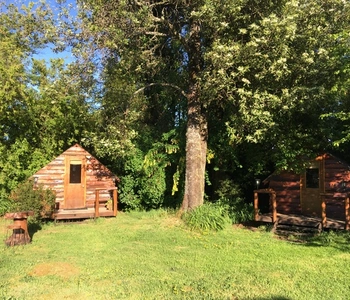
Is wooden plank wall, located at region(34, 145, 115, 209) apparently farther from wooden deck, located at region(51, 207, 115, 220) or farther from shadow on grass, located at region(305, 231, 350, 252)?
shadow on grass, located at region(305, 231, 350, 252)

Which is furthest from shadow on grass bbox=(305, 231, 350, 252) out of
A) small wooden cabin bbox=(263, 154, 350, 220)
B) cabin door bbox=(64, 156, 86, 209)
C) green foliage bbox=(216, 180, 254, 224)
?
cabin door bbox=(64, 156, 86, 209)

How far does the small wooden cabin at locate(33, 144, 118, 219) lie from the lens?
1411 centimetres

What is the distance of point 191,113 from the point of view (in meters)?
12.8

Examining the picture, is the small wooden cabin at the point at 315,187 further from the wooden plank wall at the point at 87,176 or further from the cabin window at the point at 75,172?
the cabin window at the point at 75,172

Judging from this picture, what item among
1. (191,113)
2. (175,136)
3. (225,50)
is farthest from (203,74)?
(175,136)

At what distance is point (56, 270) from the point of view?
692cm

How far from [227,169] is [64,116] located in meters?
7.69

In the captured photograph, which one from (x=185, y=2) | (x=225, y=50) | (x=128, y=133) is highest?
(x=185, y=2)

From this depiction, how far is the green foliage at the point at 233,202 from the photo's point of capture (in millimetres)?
13398

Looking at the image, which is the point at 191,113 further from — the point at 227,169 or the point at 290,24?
the point at 290,24

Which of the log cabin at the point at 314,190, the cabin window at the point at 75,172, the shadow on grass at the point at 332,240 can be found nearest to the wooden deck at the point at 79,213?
the cabin window at the point at 75,172

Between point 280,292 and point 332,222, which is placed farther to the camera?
point 332,222

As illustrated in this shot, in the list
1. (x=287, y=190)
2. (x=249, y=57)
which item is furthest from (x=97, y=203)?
(x=249, y=57)

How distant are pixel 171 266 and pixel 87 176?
8.43 m
